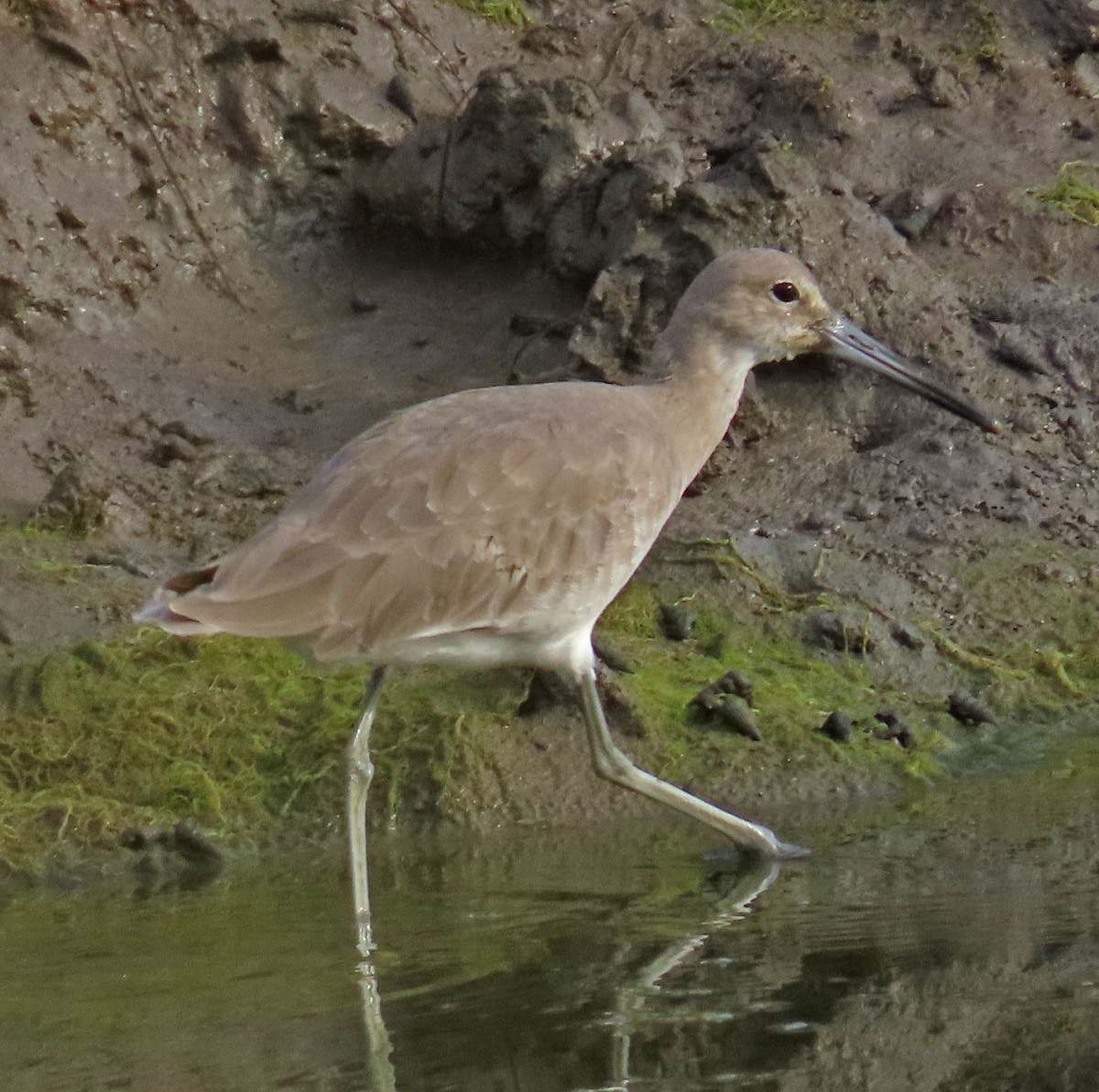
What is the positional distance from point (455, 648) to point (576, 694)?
0.76 metres

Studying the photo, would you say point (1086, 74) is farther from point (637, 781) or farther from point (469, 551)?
point (469, 551)

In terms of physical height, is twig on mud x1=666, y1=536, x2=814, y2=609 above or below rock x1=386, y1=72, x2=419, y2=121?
below

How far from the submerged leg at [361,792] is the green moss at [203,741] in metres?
0.14

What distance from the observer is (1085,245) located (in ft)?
32.0

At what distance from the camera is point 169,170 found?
9875 millimetres

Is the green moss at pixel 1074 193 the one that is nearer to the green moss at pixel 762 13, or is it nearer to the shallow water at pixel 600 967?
the green moss at pixel 762 13

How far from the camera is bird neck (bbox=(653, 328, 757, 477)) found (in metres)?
7.04

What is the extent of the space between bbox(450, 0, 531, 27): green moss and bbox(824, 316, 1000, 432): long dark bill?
13.1 feet

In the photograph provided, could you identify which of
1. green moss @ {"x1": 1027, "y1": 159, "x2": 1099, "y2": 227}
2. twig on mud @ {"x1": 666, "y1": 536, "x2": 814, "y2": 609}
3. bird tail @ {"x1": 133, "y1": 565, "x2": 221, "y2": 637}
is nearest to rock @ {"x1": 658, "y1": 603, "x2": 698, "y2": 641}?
twig on mud @ {"x1": 666, "y1": 536, "x2": 814, "y2": 609}

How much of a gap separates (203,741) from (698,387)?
195cm

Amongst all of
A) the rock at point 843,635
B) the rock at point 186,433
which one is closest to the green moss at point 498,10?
the rock at point 186,433

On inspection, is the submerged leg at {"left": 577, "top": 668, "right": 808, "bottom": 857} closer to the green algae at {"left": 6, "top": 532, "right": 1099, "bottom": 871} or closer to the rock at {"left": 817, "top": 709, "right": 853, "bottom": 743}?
the green algae at {"left": 6, "top": 532, "right": 1099, "bottom": 871}

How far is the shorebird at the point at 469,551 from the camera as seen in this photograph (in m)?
6.11

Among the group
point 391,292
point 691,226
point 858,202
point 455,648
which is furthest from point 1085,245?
point 455,648
